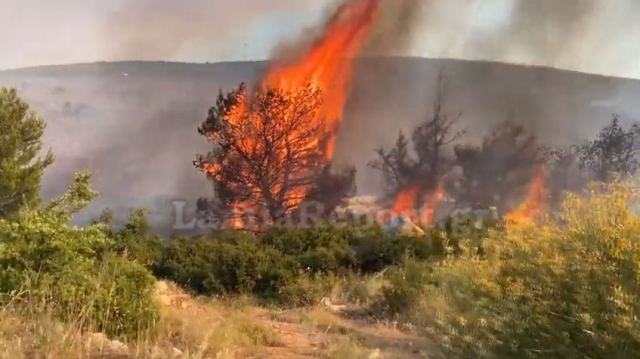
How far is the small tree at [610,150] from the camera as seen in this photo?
2612cm

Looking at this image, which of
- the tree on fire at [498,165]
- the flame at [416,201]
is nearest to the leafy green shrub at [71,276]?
the flame at [416,201]

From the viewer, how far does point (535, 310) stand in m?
4.39

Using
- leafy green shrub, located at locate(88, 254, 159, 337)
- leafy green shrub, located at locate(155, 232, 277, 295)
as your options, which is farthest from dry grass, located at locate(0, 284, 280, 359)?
leafy green shrub, located at locate(155, 232, 277, 295)

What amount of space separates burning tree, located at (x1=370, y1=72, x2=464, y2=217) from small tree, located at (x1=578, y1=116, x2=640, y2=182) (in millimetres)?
5023

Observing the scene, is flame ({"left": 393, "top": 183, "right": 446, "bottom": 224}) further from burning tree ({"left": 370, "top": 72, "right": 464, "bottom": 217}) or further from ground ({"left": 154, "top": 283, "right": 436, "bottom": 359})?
ground ({"left": 154, "top": 283, "right": 436, "bottom": 359})

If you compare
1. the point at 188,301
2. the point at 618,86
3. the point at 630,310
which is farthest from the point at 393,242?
the point at 618,86

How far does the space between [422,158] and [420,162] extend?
7.2 inches

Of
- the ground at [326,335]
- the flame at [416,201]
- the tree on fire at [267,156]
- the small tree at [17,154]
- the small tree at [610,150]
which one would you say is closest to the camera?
the ground at [326,335]

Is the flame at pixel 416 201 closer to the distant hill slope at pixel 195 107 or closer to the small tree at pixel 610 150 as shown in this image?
the distant hill slope at pixel 195 107

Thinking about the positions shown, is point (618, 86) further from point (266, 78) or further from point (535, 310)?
point (535, 310)

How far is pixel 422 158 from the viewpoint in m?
27.9

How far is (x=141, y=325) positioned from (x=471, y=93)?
1004 inches

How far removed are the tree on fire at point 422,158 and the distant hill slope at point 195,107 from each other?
547 millimetres

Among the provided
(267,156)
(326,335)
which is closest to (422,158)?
(267,156)
